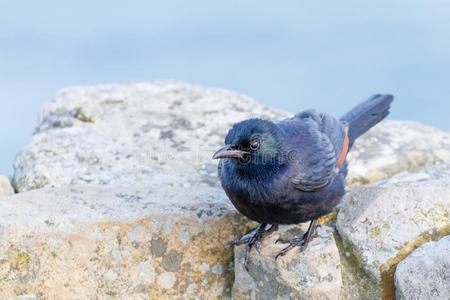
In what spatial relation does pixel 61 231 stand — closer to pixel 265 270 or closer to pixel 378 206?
pixel 265 270

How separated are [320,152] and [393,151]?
2.01 metres

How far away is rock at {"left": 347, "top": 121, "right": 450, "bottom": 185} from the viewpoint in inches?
243

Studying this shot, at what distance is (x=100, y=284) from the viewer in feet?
14.9

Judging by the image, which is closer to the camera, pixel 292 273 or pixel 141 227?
pixel 292 273

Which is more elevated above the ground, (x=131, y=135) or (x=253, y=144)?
(x=253, y=144)

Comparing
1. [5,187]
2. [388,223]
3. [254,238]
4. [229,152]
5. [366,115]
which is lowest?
[5,187]

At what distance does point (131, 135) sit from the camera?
6.52m

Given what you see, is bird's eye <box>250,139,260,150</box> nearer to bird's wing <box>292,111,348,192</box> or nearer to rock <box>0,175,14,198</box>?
bird's wing <box>292,111,348,192</box>

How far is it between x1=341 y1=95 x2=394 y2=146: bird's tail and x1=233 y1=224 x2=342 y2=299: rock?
47.8 inches

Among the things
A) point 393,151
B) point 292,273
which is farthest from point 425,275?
point 393,151

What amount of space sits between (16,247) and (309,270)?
70.8 inches

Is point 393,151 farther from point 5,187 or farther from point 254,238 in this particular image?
point 5,187

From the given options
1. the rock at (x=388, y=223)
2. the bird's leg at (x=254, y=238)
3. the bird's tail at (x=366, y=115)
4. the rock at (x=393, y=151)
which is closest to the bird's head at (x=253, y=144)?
the bird's leg at (x=254, y=238)

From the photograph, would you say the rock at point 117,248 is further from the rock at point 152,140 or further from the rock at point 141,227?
the rock at point 152,140
